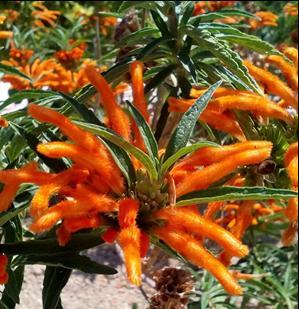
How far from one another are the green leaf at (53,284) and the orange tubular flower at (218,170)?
27 cm

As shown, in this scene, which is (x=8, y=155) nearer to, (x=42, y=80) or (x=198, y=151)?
(x=198, y=151)

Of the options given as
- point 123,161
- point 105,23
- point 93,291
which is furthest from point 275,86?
point 105,23

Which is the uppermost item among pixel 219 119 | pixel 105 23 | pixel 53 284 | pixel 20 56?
pixel 219 119

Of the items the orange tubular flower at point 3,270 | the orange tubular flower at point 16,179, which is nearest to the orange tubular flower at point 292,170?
the orange tubular flower at point 16,179

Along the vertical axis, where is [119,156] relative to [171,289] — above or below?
above

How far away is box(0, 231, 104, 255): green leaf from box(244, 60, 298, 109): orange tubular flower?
39cm

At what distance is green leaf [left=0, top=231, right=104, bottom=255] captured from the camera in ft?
3.70

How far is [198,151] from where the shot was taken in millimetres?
1076

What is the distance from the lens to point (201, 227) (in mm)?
980

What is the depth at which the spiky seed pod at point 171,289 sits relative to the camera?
1498mm

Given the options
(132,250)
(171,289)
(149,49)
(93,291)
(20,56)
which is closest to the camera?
(132,250)

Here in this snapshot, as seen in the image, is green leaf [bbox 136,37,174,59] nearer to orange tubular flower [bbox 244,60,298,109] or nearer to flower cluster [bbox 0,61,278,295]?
orange tubular flower [bbox 244,60,298,109]

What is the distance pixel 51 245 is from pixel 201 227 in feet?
0.94

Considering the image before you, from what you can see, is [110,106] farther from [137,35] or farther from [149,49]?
[137,35]
